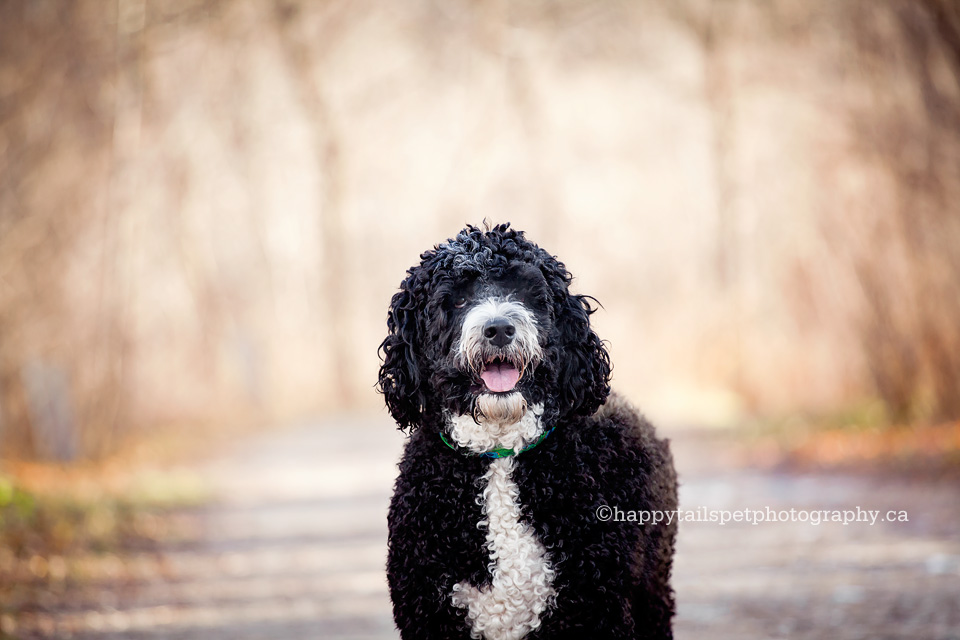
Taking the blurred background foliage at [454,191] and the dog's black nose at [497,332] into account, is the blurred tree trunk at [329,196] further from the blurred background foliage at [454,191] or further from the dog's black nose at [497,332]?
the dog's black nose at [497,332]

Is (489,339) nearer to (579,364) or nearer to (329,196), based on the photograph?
(579,364)

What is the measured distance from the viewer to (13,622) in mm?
6102

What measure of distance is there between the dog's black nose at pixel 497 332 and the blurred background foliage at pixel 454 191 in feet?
1.29

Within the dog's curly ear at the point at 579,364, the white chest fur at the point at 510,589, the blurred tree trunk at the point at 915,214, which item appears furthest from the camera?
the blurred tree trunk at the point at 915,214

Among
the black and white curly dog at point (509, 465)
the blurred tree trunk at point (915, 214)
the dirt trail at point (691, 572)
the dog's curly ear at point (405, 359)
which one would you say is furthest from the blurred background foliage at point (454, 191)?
the dirt trail at point (691, 572)

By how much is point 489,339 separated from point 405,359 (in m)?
0.49

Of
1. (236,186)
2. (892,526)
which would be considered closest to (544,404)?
(892,526)

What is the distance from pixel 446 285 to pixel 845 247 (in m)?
10.8

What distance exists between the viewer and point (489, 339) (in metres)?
3.46

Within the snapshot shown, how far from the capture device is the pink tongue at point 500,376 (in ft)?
11.6

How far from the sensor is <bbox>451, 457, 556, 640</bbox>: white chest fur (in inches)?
134

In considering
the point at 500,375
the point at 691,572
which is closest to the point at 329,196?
the point at 691,572

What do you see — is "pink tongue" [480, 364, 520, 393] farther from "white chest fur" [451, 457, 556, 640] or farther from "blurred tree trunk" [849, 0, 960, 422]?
"blurred tree trunk" [849, 0, 960, 422]

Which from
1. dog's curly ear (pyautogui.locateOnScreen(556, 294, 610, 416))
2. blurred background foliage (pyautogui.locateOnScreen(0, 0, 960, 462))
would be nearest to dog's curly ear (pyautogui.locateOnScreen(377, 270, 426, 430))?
dog's curly ear (pyautogui.locateOnScreen(556, 294, 610, 416))
